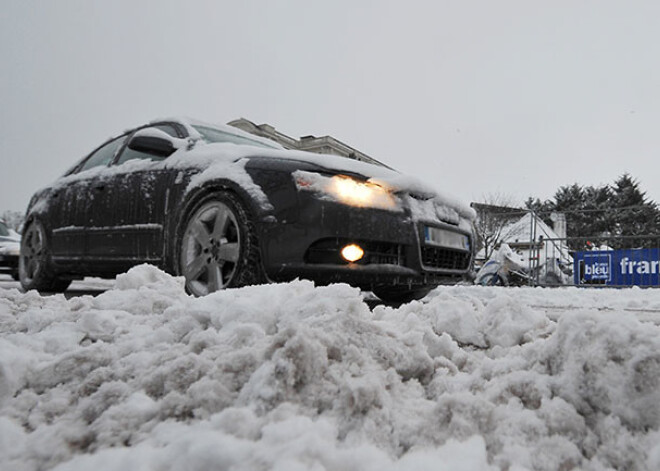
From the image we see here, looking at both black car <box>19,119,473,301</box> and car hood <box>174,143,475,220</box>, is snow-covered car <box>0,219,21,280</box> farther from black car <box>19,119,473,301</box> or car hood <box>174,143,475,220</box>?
car hood <box>174,143,475,220</box>

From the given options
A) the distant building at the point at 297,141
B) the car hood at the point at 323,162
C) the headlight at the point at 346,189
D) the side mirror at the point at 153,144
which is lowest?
the headlight at the point at 346,189

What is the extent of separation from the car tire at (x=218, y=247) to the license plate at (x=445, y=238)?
1153 millimetres

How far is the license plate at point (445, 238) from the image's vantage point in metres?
3.24

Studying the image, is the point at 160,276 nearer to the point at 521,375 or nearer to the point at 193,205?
the point at 193,205

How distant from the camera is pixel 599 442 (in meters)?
1.06

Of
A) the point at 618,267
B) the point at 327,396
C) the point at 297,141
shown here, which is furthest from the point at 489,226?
the point at 327,396

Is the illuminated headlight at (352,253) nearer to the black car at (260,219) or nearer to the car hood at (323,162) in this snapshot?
the black car at (260,219)

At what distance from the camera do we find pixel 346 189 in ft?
9.65

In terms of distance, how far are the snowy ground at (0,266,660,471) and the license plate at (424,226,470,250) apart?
1.53m

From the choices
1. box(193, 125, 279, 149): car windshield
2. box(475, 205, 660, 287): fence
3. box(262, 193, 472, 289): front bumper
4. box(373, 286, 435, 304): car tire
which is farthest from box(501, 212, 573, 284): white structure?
box(262, 193, 472, 289): front bumper

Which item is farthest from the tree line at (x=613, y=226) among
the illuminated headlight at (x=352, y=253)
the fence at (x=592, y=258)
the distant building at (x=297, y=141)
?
the distant building at (x=297, y=141)

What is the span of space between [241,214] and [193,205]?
1.71ft

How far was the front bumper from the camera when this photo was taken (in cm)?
283

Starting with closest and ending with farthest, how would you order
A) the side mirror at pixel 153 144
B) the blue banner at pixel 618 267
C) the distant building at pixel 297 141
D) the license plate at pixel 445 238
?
the license plate at pixel 445 238 < the side mirror at pixel 153 144 < the blue banner at pixel 618 267 < the distant building at pixel 297 141
